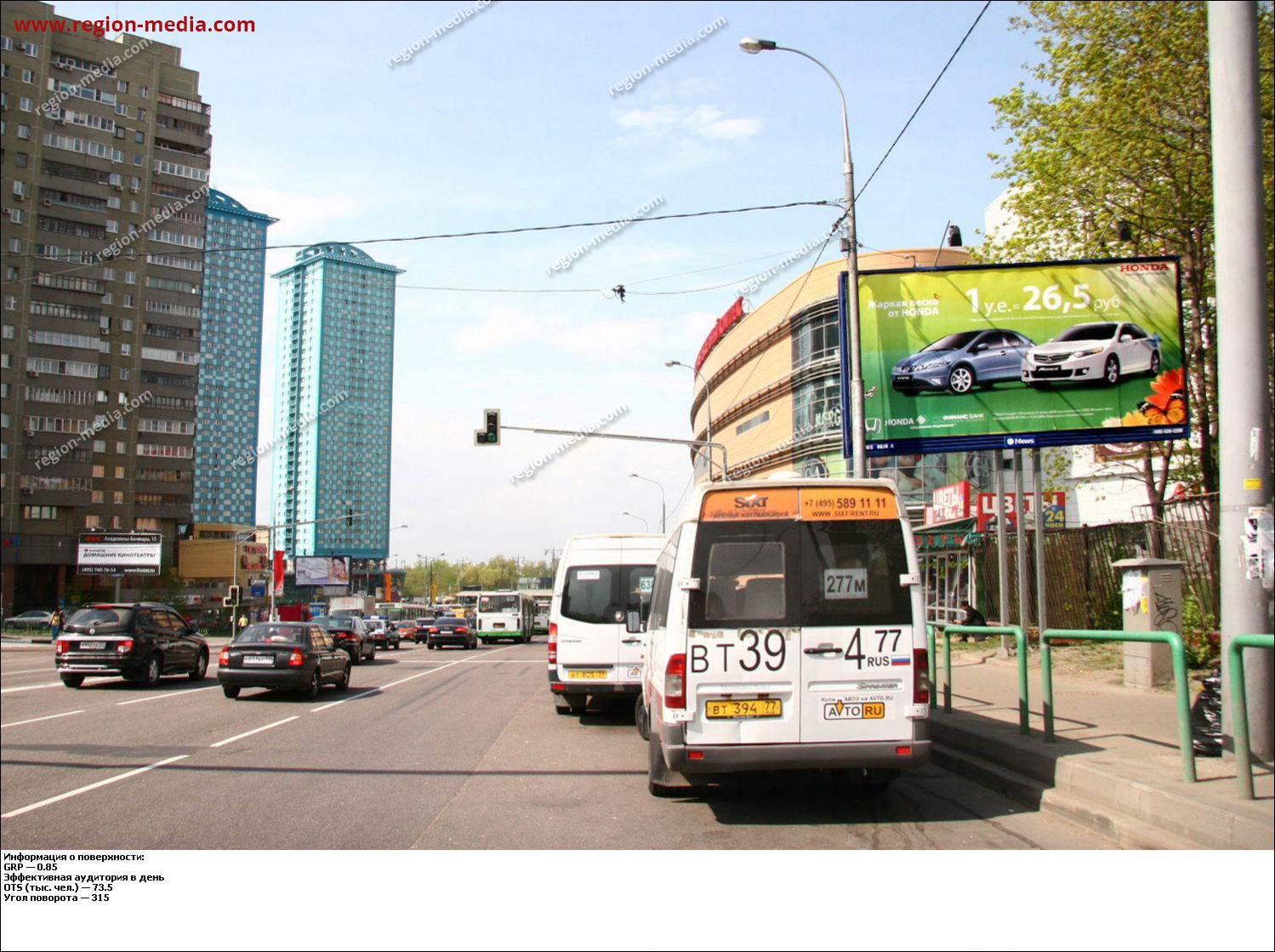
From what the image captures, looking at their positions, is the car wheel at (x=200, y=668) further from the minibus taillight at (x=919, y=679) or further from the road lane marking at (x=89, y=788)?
the minibus taillight at (x=919, y=679)

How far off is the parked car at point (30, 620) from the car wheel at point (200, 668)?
42372 millimetres

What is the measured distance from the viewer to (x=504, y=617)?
169ft

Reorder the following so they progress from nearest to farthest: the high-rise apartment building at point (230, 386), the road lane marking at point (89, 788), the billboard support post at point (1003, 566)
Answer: the road lane marking at point (89, 788) → the billboard support post at point (1003, 566) → the high-rise apartment building at point (230, 386)

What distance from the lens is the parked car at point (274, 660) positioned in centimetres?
1698

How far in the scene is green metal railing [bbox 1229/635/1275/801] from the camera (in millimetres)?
5578

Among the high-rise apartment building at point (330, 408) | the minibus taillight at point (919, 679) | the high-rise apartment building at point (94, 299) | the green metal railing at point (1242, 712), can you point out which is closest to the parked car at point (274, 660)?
the minibus taillight at point (919, 679)

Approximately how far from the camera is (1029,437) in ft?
55.5

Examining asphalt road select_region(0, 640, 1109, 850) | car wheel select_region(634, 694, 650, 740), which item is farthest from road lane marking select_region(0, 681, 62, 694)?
car wheel select_region(634, 694, 650, 740)

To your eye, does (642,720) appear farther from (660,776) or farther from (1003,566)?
(1003,566)

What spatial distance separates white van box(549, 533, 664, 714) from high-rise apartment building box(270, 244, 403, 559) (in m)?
142

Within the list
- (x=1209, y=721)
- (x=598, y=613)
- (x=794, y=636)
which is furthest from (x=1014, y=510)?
(x=794, y=636)

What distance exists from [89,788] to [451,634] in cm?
3561

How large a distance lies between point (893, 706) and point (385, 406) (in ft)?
563

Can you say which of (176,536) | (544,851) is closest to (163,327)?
(176,536)
